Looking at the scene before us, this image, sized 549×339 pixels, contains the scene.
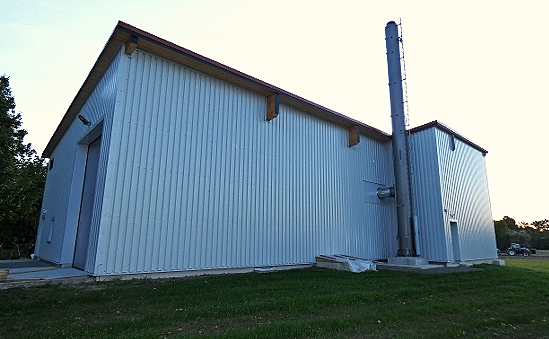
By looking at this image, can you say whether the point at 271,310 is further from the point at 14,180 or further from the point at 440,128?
the point at 14,180

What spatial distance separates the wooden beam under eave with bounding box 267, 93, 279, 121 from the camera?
11442mm

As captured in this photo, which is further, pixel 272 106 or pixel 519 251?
pixel 519 251

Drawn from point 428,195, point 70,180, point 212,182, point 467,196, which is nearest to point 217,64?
point 212,182

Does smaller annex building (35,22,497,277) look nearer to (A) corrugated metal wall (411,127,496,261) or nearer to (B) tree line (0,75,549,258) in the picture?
(A) corrugated metal wall (411,127,496,261)

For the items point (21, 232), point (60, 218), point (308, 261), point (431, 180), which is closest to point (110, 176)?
point (60, 218)

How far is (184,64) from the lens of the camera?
9.84 meters

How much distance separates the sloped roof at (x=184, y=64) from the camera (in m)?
8.70

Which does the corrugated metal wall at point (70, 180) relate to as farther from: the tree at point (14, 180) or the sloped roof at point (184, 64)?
the tree at point (14, 180)

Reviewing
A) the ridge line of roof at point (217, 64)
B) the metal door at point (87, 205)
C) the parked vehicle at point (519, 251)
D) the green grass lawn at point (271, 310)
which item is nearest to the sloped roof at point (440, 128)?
the ridge line of roof at point (217, 64)

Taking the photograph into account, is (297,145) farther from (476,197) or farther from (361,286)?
(476,197)

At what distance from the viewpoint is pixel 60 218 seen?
12.6 meters

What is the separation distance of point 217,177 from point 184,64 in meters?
3.57

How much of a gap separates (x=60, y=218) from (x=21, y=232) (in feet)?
58.8

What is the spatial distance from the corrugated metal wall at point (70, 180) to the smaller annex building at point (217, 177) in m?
0.06
